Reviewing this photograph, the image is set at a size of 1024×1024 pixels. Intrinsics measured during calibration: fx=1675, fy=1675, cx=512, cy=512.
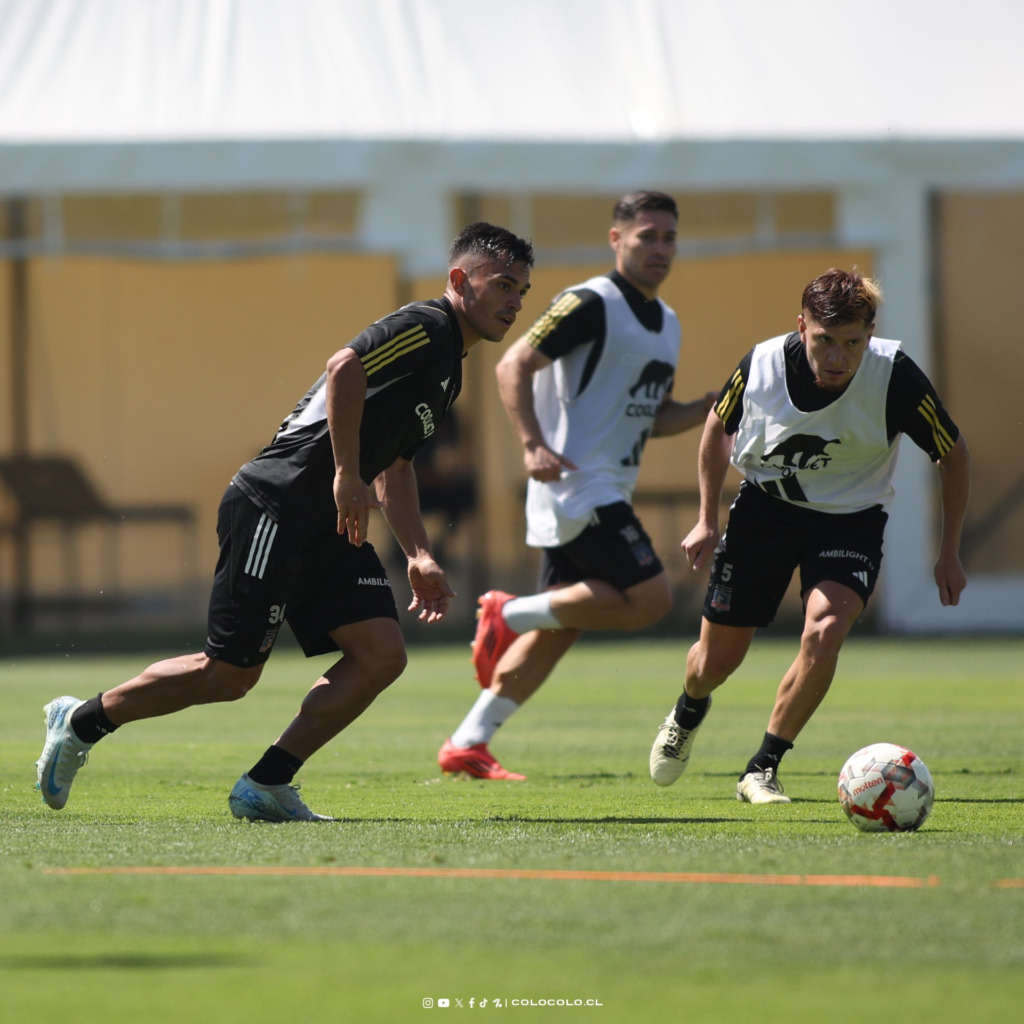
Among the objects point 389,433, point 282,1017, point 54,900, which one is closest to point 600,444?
point 389,433

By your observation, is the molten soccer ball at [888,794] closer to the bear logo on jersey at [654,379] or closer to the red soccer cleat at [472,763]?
the red soccer cleat at [472,763]

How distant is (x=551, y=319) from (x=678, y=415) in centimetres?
69

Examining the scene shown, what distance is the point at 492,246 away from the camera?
16.8ft

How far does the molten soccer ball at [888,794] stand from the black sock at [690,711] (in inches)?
45.6

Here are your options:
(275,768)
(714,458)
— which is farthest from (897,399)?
(275,768)

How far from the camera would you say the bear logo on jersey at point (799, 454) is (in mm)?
5559

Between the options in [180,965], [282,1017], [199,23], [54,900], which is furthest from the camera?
[199,23]

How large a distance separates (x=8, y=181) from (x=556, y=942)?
12673 millimetres

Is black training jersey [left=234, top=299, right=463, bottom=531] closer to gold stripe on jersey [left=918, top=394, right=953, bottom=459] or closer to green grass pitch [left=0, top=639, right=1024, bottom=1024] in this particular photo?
green grass pitch [left=0, top=639, right=1024, bottom=1024]

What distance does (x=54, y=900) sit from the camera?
3570 millimetres

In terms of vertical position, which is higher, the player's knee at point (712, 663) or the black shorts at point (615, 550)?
the black shorts at point (615, 550)

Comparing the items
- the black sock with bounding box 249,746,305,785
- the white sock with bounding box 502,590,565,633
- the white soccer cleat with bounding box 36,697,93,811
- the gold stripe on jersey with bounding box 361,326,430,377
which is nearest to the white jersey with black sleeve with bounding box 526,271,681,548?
the white sock with bounding box 502,590,565,633

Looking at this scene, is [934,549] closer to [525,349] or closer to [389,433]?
[525,349]

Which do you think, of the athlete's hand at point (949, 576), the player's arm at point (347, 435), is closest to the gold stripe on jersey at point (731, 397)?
the athlete's hand at point (949, 576)
